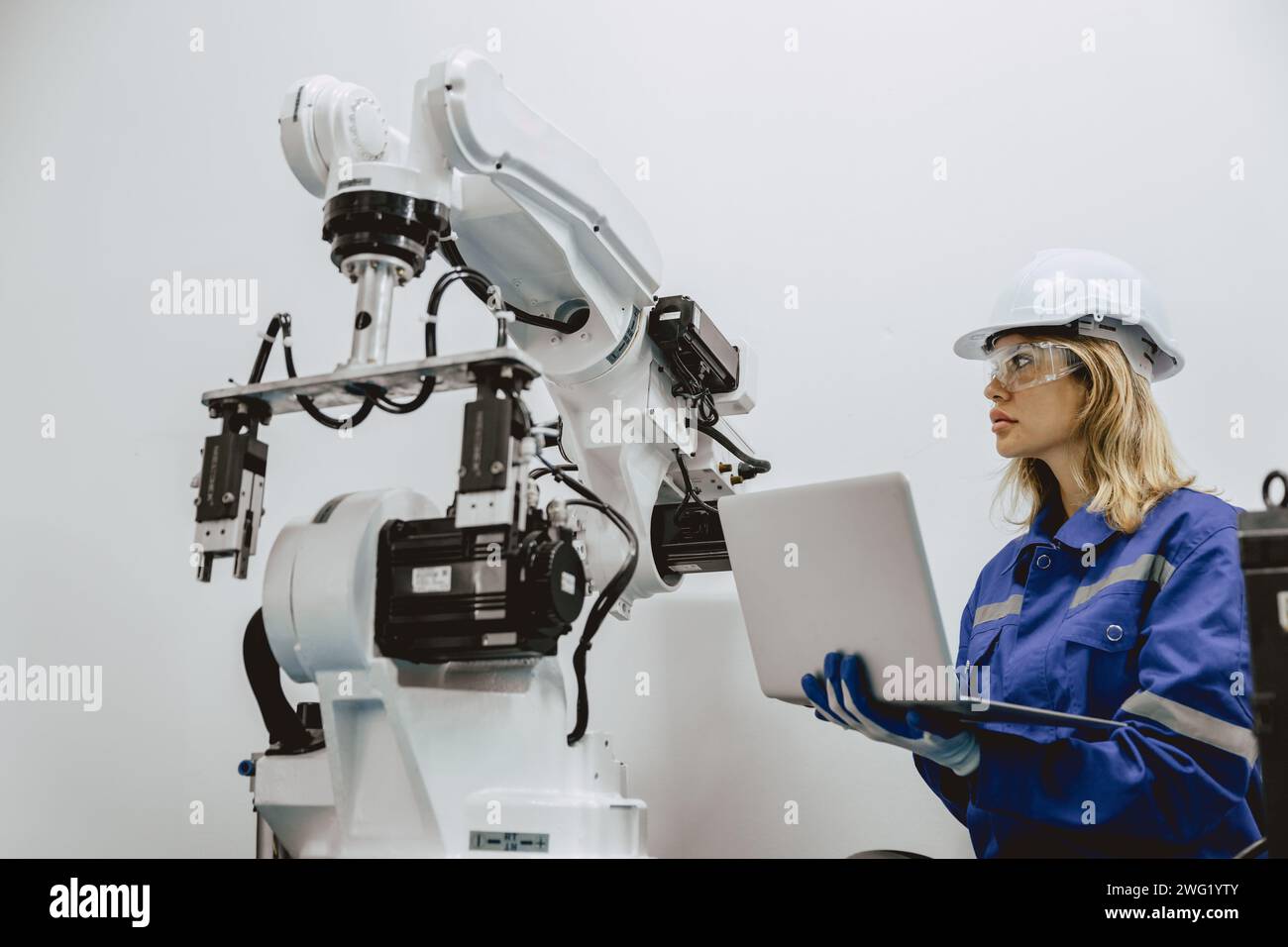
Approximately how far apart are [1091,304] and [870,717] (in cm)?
86

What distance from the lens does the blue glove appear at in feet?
4.44

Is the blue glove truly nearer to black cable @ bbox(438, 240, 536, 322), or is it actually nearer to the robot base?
the robot base

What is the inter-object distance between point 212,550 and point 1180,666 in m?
1.27

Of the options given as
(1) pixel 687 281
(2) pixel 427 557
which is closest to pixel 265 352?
(2) pixel 427 557

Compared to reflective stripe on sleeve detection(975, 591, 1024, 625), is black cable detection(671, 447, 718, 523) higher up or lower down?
higher up

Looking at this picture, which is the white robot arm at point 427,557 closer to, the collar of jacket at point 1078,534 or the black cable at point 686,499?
the black cable at point 686,499

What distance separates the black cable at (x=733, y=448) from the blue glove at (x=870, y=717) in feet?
2.18

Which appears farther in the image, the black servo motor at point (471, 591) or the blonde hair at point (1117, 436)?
the blonde hair at point (1117, 436)

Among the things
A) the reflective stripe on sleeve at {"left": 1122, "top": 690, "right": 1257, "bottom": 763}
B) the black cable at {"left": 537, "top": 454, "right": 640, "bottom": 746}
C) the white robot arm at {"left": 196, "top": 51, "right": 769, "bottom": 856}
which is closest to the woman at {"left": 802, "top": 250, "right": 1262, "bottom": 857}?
the reflective stripe on sleeve at {"left": 1122, "top": 690, "right": 1257, "bottom": 763}

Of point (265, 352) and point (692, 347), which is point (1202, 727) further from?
point (265, 352)

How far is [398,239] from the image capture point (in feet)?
4.30

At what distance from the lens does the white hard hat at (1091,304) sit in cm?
178

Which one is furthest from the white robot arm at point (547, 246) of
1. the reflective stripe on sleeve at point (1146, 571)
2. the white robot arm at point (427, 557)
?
the reflective stripe on sleeve at point (1146, 571)
